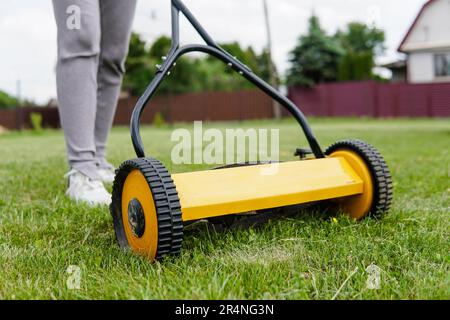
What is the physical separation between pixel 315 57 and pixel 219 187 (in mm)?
19710

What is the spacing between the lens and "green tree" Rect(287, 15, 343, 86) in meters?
19.8

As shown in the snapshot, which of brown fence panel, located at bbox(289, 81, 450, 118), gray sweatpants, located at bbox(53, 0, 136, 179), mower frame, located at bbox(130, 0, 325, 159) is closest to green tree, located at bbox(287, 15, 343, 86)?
brown fence panel, located at bbox(289, 81, 450, 118)

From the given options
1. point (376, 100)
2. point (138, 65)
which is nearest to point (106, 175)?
point (376, 100)

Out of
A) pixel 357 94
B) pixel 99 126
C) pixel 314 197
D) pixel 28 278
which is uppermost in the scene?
pixel 357 94

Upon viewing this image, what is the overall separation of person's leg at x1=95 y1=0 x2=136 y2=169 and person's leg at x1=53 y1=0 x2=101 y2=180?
170 millimetres

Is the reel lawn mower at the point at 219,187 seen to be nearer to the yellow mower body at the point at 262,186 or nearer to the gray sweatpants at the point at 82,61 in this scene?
the yellow mower body at the point at 262,186

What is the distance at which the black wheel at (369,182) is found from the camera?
4.66ft

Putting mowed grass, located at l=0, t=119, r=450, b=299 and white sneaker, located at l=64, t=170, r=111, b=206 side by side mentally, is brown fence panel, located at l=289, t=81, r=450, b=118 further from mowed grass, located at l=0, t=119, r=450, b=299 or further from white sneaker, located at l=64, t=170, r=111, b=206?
white sneaker, located at l=64, t=170, r=111, b=206

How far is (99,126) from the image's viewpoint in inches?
88.0

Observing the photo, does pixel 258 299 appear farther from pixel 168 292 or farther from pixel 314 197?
pixel 314 197

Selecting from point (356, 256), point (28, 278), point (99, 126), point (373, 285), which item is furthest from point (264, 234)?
point (99, 126)

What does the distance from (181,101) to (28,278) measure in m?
15.2

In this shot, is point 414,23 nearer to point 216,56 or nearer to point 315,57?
point 315,57

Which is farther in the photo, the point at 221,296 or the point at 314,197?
the point at 314,197
